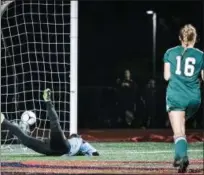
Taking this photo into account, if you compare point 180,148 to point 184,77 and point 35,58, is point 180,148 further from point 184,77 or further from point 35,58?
point 35,58

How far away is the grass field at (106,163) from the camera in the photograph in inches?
230

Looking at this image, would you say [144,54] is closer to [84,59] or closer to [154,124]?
[84,59]

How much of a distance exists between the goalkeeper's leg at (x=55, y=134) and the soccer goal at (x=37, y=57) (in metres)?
2.03

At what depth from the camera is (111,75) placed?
18891mm

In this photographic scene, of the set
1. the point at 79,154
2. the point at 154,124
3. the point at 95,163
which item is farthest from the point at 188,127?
the point at 95,163

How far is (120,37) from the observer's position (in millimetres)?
19406

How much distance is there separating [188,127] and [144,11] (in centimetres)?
508

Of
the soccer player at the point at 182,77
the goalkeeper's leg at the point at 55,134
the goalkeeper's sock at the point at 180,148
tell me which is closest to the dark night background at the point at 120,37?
the goalkeeper's leg at the point at 55,134

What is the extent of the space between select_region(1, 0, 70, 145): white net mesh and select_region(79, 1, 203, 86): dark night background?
618 cm

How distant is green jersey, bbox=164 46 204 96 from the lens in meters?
5.80

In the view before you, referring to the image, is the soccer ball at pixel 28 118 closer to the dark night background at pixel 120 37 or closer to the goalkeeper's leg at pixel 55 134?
the goalkeeper's leg at pixel 55 134

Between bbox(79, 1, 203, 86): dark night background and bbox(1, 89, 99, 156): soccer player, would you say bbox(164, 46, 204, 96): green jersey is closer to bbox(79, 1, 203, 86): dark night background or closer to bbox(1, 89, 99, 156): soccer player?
bbox(1, 89, 99, 156): soccer player

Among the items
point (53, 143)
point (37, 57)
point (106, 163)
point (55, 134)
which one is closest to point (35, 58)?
point (37, 57)

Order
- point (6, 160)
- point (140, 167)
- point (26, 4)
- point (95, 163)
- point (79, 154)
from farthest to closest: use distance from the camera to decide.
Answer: point (26, 4) → point (79, 154) → point (6, 160) → point (95, 163) → point (140, 167)
